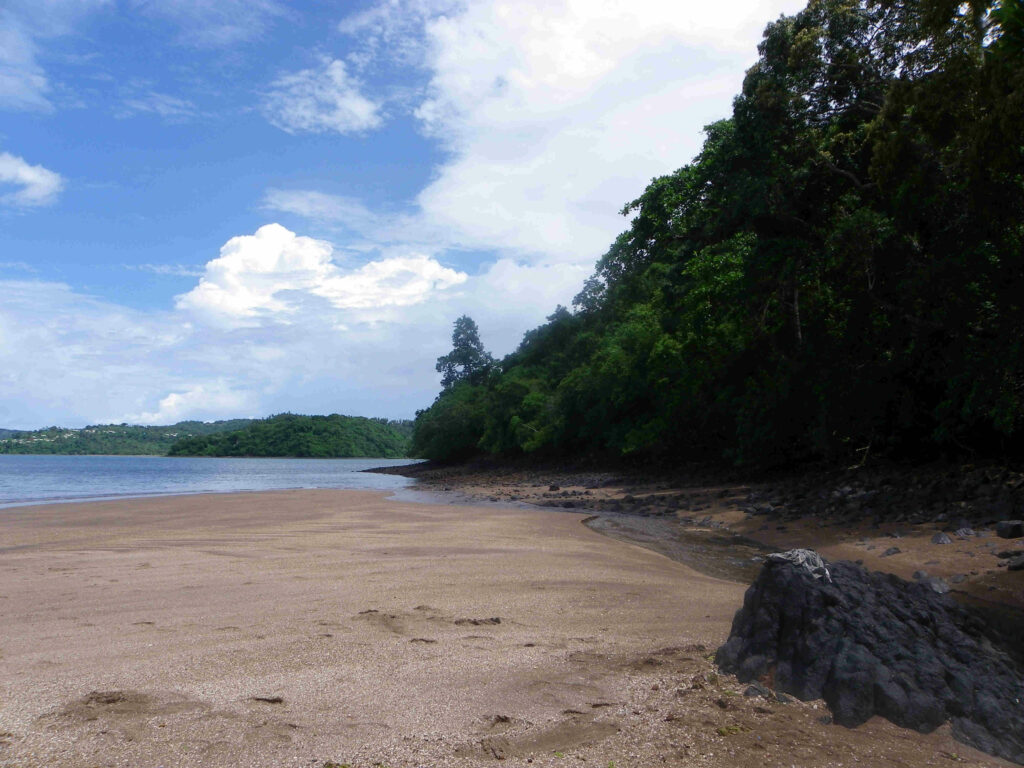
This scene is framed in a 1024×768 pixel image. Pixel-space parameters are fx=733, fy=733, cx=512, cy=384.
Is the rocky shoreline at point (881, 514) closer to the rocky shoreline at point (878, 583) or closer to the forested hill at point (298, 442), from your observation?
the rocky shoreline at point (878, 583)

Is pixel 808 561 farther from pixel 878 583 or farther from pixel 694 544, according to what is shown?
pixel 694 544

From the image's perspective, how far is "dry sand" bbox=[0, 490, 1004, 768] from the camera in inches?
137

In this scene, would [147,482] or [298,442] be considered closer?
[147,482]

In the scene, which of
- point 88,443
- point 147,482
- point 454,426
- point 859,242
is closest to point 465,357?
point 454,426

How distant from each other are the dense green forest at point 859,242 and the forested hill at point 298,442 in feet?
414

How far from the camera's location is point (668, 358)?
2773 cm

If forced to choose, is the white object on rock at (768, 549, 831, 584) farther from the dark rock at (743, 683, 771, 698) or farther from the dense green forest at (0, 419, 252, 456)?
the dense green forest at (0, 419, 252, 456)

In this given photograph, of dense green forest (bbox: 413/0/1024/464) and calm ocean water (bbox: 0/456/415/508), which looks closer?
dense green forest (bbox: 413/0/1024/464)

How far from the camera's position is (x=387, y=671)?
15.0ft

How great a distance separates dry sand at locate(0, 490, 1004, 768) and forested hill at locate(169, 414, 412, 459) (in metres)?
140

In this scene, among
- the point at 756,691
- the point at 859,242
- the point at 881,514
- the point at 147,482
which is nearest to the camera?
the point at 756,691

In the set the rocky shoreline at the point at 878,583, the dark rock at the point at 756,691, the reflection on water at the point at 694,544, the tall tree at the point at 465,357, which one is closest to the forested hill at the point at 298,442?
the tall tree at the point at 465,357

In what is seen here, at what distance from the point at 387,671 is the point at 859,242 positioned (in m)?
13.2

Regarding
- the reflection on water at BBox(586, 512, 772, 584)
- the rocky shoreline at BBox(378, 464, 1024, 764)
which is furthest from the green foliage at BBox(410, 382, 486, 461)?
the reflection on water at BBox(586, 512, 772, 584)
